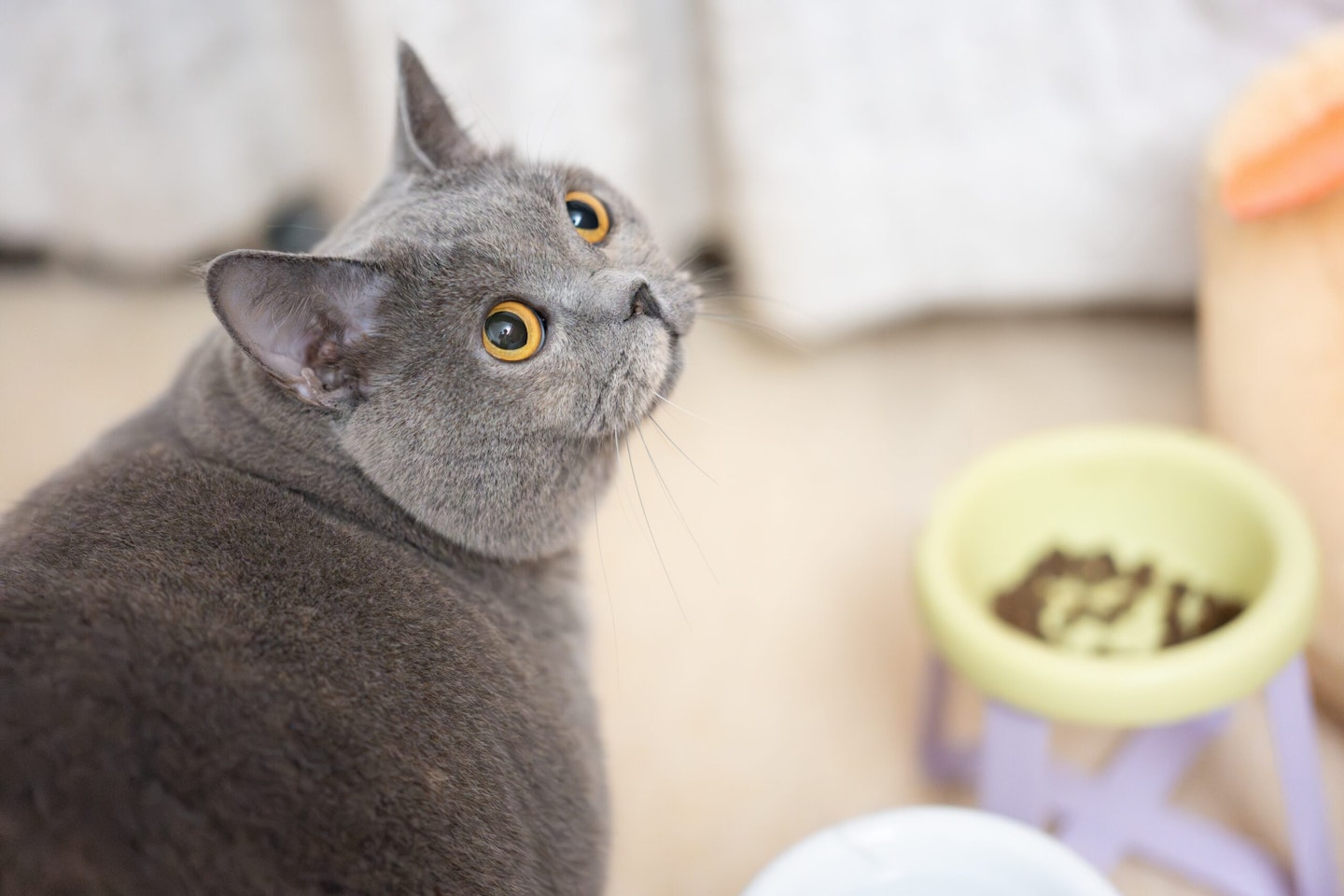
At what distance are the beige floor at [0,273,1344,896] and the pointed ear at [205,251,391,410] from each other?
2.13ft

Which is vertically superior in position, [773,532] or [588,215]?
[588,215]

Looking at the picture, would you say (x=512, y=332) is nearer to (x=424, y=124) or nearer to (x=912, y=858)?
(x=424, y=124)

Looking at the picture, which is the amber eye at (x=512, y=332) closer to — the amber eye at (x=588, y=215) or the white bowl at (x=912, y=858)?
the amber eye at (x=588, y=215)

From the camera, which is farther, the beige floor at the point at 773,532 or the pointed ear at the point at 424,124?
the beige floor at the point at 773,532

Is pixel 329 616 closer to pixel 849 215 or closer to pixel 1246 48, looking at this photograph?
pixel 849 215

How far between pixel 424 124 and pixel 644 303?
0.28 metres

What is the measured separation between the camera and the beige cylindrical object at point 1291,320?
1.12 m

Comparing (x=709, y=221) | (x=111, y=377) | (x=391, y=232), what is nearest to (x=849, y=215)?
(x=709, y=221)

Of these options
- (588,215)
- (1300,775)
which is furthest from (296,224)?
(1300,775)

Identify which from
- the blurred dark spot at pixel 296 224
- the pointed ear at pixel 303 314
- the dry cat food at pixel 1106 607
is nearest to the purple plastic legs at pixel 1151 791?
the dry cat food at pixel 1106 607

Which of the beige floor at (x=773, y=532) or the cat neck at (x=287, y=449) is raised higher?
the cat neck at (x=287, y=449)

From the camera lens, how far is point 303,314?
0.75 metres

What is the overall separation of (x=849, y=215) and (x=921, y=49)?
260 mm

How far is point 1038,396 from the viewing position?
1.65 metres
